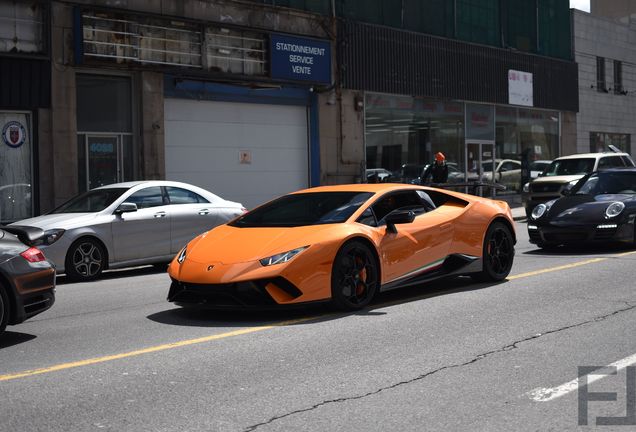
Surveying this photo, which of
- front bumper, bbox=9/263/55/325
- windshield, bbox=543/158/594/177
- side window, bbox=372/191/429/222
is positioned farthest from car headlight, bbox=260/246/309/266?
windshield, bbox=543/158/594/177

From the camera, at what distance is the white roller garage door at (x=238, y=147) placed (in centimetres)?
2127

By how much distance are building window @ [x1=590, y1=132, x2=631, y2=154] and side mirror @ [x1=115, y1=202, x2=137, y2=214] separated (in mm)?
29446

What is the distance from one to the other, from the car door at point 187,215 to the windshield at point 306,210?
4545 millimetres

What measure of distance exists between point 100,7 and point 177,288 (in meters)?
12.7

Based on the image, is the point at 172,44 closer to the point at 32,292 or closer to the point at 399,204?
the point at 399,204

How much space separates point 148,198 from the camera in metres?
13.6

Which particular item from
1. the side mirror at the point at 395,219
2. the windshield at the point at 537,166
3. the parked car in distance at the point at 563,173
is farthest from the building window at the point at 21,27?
the windshield at the point at 537,166

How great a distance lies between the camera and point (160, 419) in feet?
16.2

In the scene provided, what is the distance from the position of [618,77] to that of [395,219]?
34.6 m

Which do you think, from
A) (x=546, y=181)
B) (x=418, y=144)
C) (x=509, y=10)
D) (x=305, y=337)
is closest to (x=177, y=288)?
(x=305, y=337)

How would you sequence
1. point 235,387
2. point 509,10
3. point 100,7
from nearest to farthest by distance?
point 235,387, point 100,7, point 509,10

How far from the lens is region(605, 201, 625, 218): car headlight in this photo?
44.3 feet

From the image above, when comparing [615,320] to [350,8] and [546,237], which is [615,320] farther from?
[350,8]

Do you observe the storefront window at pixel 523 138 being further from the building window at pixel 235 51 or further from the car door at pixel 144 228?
the car door at pixel 144 228
